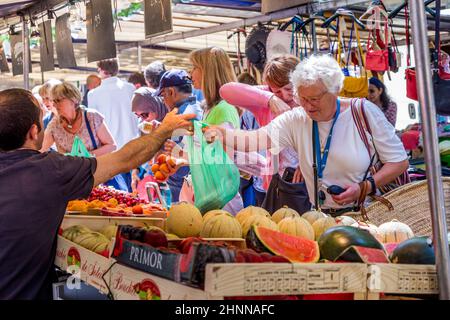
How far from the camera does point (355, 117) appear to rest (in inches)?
153

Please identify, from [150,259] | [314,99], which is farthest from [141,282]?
[314,99]

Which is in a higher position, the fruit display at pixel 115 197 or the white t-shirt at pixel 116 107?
the white t-shirt at pixel 116 107

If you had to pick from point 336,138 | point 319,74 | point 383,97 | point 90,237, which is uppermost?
point 319,74

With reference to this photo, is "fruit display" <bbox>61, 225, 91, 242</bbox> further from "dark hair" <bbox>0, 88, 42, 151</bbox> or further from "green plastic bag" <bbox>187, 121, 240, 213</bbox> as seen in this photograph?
"green plastic bag" <bbox>187, 121, 240, 213</bbox>

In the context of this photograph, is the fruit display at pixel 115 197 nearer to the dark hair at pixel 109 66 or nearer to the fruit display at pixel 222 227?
the fruit display at pixel 222 227

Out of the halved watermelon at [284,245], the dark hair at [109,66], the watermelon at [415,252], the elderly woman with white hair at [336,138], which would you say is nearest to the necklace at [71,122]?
the dark hair at [109,66]

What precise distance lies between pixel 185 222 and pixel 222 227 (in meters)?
0.22

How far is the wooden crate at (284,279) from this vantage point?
6.33 feet

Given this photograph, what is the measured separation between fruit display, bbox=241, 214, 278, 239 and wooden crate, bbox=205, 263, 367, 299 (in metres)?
0.75

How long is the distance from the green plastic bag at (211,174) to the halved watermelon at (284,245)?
1.50 m

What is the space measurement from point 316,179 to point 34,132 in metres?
1.51

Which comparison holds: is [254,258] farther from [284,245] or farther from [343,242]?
[343,242]

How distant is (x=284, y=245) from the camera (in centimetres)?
236
